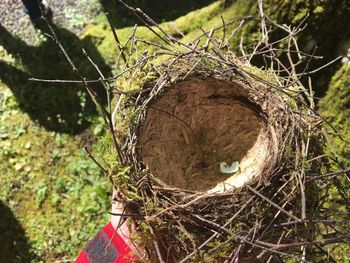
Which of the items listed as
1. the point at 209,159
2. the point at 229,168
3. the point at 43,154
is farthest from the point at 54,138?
the point at 229,168

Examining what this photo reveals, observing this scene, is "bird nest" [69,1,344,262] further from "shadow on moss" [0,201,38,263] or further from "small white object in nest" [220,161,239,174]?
"shadow on moss" [0,201,38,263]

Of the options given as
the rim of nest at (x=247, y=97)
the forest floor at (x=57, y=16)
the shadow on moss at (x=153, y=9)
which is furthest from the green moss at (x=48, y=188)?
the rim of nest at (x=247, y=97)


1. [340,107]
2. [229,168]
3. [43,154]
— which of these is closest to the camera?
[229,168]

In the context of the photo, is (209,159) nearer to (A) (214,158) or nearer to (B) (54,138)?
(A) (214,158)

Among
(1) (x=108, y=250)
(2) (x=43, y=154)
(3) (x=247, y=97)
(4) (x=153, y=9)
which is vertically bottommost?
(2) (x=43, y=154)

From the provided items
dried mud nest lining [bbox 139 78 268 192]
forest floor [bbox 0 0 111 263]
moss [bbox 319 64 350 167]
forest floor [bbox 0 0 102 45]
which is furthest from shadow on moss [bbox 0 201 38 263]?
moss [bbox 319 64 350 167]

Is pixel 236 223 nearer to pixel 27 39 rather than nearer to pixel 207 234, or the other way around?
pixel 207 234
